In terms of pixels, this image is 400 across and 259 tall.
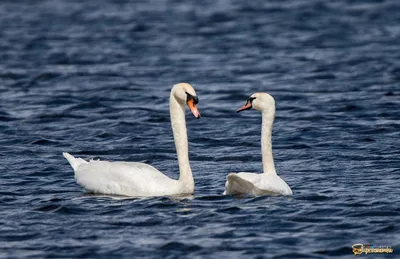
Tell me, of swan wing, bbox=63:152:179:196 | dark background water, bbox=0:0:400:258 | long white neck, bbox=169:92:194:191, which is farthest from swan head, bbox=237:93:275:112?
swan wing, bbox=63:152:179:196

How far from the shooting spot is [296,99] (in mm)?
21375

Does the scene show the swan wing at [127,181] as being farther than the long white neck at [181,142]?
No

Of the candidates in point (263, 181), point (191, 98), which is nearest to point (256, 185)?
point (263, 181)

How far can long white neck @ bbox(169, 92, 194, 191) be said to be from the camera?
1267cm

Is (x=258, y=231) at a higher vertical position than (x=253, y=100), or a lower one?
lower

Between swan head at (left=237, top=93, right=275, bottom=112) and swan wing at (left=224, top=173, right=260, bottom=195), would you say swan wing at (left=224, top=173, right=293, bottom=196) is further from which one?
swan head at (left=237, top=93, right=275, bottom=112)

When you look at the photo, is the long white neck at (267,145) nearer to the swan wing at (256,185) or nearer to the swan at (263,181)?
the swan at (263,181)

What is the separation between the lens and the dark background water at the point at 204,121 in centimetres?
1091

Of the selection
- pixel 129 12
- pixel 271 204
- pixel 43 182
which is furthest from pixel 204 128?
pixel 129 12

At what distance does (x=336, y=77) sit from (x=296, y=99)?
2721mm

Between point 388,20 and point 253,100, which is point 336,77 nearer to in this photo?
point 388,20

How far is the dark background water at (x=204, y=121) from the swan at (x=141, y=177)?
16cm

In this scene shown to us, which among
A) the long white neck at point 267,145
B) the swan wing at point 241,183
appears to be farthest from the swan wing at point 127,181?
the long white neck at point 267,145

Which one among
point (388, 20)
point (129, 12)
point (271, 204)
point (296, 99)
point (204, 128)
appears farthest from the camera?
point (129, 12)
